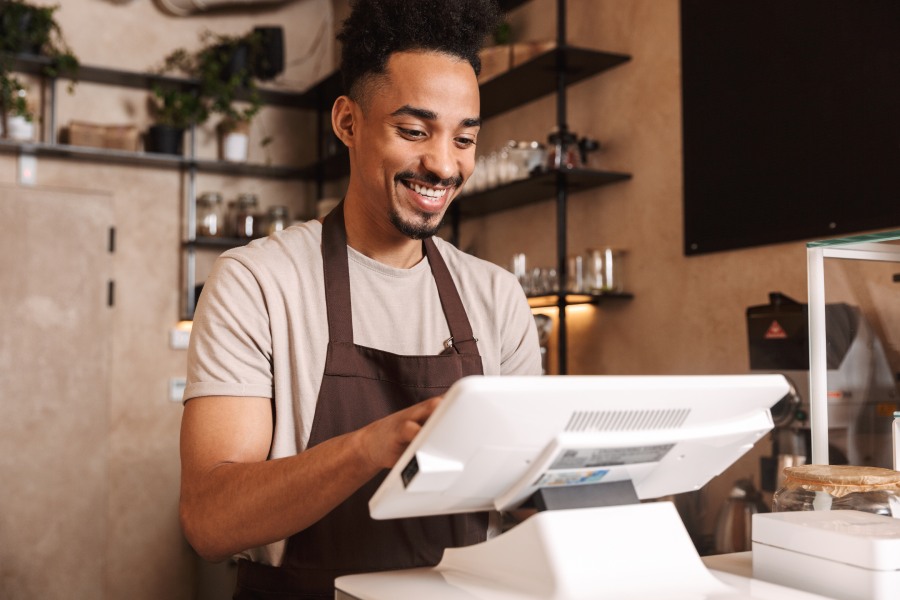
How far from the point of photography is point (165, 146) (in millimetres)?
4199

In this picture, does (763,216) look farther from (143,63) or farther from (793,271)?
(143,63)

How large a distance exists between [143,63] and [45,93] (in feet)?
1.60

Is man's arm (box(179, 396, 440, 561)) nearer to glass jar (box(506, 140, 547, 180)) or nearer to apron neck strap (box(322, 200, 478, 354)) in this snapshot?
apron neck strap (box(322, 200, 478, 354))

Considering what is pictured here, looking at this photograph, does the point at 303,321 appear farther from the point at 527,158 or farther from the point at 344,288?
the point at 527,158

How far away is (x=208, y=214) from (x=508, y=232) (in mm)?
1572

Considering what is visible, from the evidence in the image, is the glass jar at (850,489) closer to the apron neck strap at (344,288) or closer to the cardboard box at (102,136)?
the apron neck strap at (344,288)

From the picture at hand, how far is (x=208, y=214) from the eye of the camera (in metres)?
4.30

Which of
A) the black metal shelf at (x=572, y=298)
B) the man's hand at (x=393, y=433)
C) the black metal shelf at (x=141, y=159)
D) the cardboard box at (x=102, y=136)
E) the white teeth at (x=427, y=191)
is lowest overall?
the man's hand at (x=393, y=433)

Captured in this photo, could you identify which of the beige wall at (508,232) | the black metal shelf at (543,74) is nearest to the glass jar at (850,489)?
the beige wall at (508,232)

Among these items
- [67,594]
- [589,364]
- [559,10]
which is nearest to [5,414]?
[67,594]

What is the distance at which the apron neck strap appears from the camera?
1.37 m

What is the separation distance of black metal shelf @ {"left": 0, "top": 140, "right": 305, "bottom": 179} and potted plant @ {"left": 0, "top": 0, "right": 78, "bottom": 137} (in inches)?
4.7

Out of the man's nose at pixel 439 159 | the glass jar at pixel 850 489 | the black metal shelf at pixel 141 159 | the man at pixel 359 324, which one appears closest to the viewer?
the glass jar at pixel 850 489

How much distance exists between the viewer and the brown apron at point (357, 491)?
1.29m
